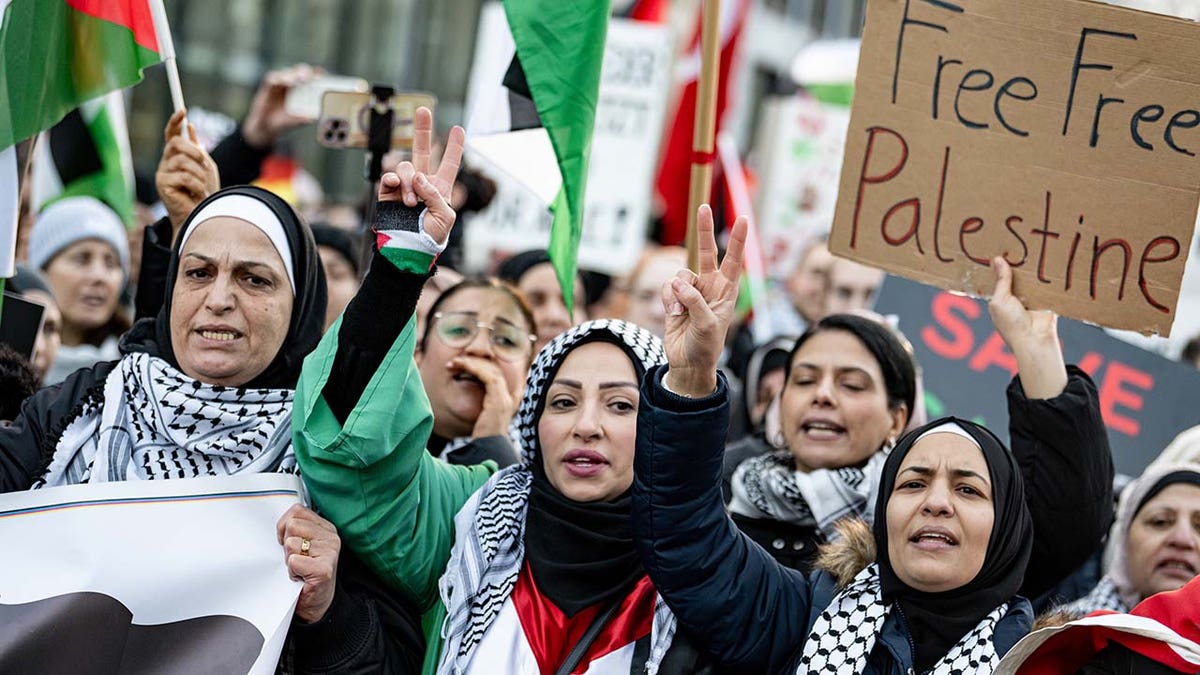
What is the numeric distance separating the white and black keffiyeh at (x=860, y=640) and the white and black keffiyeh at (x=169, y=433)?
1140mm

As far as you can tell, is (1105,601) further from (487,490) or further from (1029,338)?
(487,490)

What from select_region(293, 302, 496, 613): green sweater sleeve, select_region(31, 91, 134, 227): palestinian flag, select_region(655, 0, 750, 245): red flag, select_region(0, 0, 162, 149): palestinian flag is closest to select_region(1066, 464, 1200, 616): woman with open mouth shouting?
select_region(293, 302, 496, 613): green sweater sleeve

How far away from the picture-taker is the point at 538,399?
3.42 m

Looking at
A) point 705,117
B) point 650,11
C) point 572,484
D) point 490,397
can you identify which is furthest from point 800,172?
point 572,484

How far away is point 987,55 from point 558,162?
1121 millimetres

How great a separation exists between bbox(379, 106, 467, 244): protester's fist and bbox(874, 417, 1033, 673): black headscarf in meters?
1.05

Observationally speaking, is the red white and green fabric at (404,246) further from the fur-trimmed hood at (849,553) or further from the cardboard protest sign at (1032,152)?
the cardboard protest sign at (1032,152)

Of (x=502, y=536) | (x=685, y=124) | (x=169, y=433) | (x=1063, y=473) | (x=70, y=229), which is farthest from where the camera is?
(x=685, y=124)

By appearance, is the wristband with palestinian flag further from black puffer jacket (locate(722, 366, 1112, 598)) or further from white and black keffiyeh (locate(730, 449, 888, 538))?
black puffer jacket (locate(722, 366, 1112, 598))

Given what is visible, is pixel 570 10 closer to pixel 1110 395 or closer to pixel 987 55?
pixel 987 55

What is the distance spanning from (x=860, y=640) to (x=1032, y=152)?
135 centimetres

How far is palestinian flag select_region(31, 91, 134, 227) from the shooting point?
613 centimetres

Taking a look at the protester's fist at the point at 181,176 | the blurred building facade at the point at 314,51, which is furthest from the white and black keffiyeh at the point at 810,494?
the blurred building facade at the point at 314,51

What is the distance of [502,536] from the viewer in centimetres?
328
